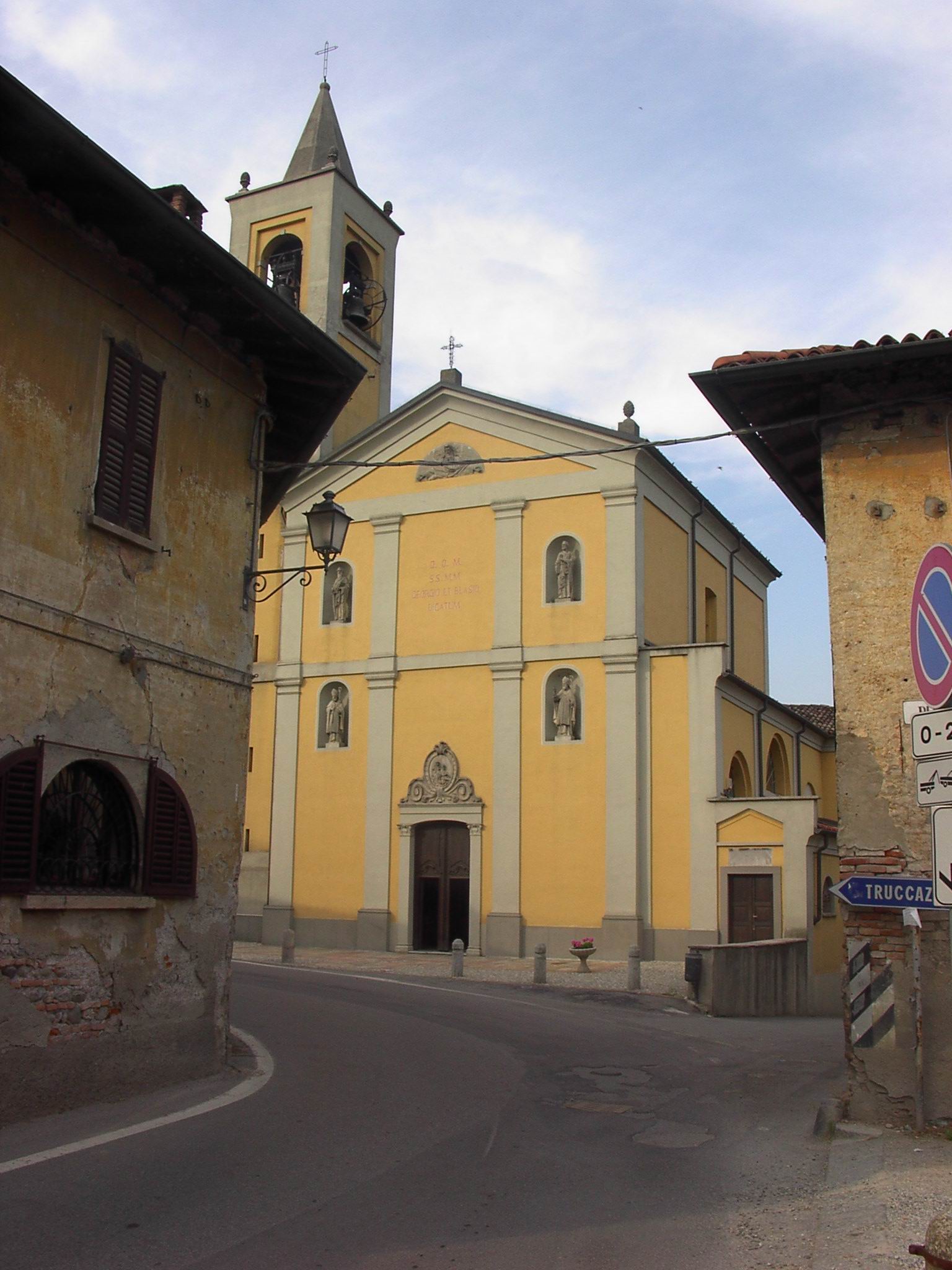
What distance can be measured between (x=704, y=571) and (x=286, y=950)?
1467 cm

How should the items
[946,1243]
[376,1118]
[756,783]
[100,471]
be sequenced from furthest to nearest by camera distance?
[756,783] < [100,471] < [376,1118] < [946,1243]

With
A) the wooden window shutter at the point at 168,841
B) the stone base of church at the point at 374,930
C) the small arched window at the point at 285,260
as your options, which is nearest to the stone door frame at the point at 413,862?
the stone base of church at the point at 374,930

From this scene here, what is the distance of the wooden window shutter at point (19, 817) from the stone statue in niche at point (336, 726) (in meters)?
20.2

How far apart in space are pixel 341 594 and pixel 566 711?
20.9ft

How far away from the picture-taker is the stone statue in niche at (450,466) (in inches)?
1116

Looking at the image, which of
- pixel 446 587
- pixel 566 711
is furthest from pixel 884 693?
pixel 446 587

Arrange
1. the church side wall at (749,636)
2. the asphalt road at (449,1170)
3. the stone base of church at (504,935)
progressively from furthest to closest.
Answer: the church side wall at (749,636)
the stone base of church at (504,935)
the asphalt road at (449,1170)

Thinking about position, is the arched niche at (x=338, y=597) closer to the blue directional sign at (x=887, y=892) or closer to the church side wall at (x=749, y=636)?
the church side wall at (x=749, y=636)

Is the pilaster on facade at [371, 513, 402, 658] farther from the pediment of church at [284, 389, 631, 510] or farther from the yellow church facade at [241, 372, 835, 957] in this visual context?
the pediment of church at [284, 389, 631, 510]

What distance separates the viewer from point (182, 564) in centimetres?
1027

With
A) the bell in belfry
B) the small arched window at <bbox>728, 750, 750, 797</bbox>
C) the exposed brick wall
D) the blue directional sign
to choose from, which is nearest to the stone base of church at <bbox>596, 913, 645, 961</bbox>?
the small arched window at <bbox>728, 750, 750, 797</bbox>

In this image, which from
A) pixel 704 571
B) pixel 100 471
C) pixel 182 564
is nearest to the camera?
pixel 100 471

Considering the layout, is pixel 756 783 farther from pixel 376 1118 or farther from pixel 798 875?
pixel 376 1118

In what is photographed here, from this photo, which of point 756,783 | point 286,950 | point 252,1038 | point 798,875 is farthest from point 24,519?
point 756,783
